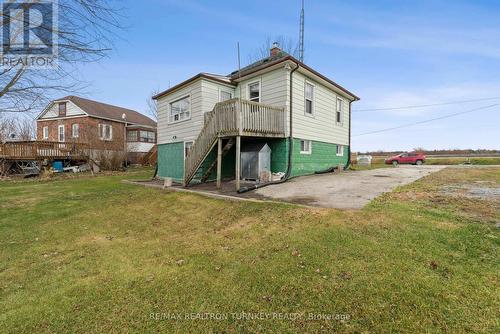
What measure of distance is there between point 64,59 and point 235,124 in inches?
214

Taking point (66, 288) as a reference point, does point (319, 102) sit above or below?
above

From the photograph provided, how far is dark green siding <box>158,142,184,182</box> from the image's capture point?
14078mm

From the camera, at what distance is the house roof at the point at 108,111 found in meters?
28.0

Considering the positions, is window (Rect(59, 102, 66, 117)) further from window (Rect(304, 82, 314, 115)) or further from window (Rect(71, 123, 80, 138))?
window (Rect(304, 82, 314, 115))

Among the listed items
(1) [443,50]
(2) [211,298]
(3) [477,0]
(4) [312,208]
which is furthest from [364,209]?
(1) [443,50]

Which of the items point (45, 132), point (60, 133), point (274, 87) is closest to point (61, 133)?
point (60, 133)

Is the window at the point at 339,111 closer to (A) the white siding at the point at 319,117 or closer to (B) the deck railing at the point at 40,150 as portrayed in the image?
(A) the white siding at the point at 319,117

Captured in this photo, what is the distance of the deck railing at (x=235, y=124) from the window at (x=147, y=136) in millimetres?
23272

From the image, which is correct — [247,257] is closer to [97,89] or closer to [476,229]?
[476,229]

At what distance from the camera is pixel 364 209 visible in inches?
229

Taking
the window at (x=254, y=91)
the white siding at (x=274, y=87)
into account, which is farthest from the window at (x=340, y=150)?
the window at (x=254, y=91)

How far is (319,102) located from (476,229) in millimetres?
10593

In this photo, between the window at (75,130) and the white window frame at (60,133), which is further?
the white window frame at (60,133)

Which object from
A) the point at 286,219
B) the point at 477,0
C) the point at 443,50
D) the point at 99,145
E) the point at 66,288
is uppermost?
the point at 443,50
